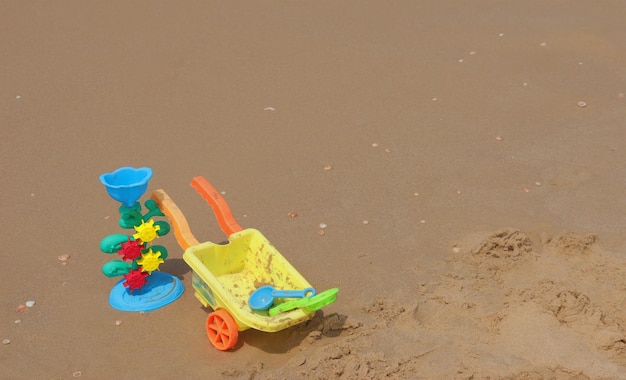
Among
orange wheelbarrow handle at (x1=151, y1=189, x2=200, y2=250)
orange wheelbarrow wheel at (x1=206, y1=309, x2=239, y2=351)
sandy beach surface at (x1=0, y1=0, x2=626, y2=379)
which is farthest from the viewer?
orange wheelbarrow handle at (x1=151, y1=189, x2=200, y2=250)

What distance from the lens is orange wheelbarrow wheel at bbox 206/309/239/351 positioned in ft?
13.1

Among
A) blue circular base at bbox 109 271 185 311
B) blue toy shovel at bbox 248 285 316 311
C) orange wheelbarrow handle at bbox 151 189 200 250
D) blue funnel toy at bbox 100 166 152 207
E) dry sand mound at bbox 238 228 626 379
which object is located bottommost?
blue circular base at bbox 109 271 185 311

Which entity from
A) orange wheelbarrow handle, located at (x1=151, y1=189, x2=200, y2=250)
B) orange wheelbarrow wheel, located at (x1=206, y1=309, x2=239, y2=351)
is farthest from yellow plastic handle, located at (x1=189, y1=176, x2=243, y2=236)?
orange wheelbarrow wheel, located at (x1=206, y1=309, x2=239, y2=351)

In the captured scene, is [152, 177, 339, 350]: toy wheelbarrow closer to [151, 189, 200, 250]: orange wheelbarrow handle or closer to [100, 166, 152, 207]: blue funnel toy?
[151, 189, 200, 250]: orange wheelbarrow handle

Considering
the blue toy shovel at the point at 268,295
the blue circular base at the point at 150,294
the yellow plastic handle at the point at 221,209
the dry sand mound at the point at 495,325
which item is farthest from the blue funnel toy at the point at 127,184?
the dry sand mound at the point at 495,325

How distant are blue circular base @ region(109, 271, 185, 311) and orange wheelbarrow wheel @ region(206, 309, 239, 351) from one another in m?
0.44

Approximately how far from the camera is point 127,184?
4.30 metres

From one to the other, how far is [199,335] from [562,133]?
3235mm

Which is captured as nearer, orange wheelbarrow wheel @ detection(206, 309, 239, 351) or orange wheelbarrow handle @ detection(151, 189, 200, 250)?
orange wheelbarrow wheel @ detection(206, 309, 239, 351)

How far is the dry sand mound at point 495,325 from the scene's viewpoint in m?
3.91

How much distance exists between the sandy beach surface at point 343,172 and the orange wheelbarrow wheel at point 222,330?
0.08m

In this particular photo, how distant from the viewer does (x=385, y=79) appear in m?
6.74

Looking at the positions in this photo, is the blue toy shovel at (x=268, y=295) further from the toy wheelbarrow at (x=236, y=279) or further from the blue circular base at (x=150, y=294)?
the blue circular base at (x=150, y=294)

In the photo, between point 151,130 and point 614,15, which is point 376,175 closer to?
point 151,130
